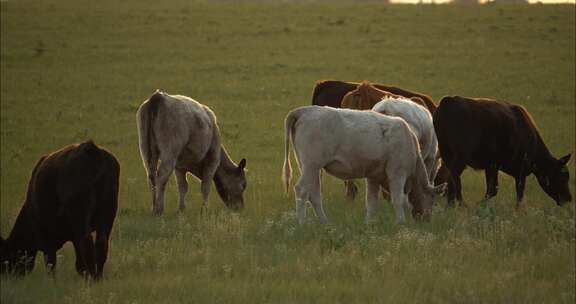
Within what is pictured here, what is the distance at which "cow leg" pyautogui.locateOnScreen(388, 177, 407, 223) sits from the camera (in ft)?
38.4

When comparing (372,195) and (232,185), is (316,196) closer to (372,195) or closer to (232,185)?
(372,195)

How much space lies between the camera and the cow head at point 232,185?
14.3 metres

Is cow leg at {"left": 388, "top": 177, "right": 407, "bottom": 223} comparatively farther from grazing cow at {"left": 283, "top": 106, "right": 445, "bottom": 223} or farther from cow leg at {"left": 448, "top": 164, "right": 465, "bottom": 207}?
cow leg at {"left": 448, "top": 164, "right": 465, "bottom": 207}

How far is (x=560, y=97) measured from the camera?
90.4 ft

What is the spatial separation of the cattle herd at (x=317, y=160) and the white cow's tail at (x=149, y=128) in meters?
0.01

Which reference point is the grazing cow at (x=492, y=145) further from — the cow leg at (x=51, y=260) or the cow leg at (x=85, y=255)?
the cow leg at (x=51, y=260)

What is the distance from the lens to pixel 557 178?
14.6 m

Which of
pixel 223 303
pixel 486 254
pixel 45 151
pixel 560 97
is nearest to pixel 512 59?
pixel 560 97

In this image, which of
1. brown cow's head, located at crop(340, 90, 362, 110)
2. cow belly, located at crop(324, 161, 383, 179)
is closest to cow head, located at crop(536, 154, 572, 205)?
brown cow's head, located at crop(340, 90, 362, 110)

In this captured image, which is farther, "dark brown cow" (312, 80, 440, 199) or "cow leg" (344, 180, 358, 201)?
"dark brown cow" (312, 80, 440, 199)

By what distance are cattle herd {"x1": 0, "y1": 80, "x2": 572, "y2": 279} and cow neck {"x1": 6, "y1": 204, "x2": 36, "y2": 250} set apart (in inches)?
0.4

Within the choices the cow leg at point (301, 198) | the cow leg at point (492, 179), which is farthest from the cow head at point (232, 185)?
the cow leg at point (492, 179)

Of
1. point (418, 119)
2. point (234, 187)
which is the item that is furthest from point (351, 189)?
point (234, 187)

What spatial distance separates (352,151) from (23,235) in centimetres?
401
